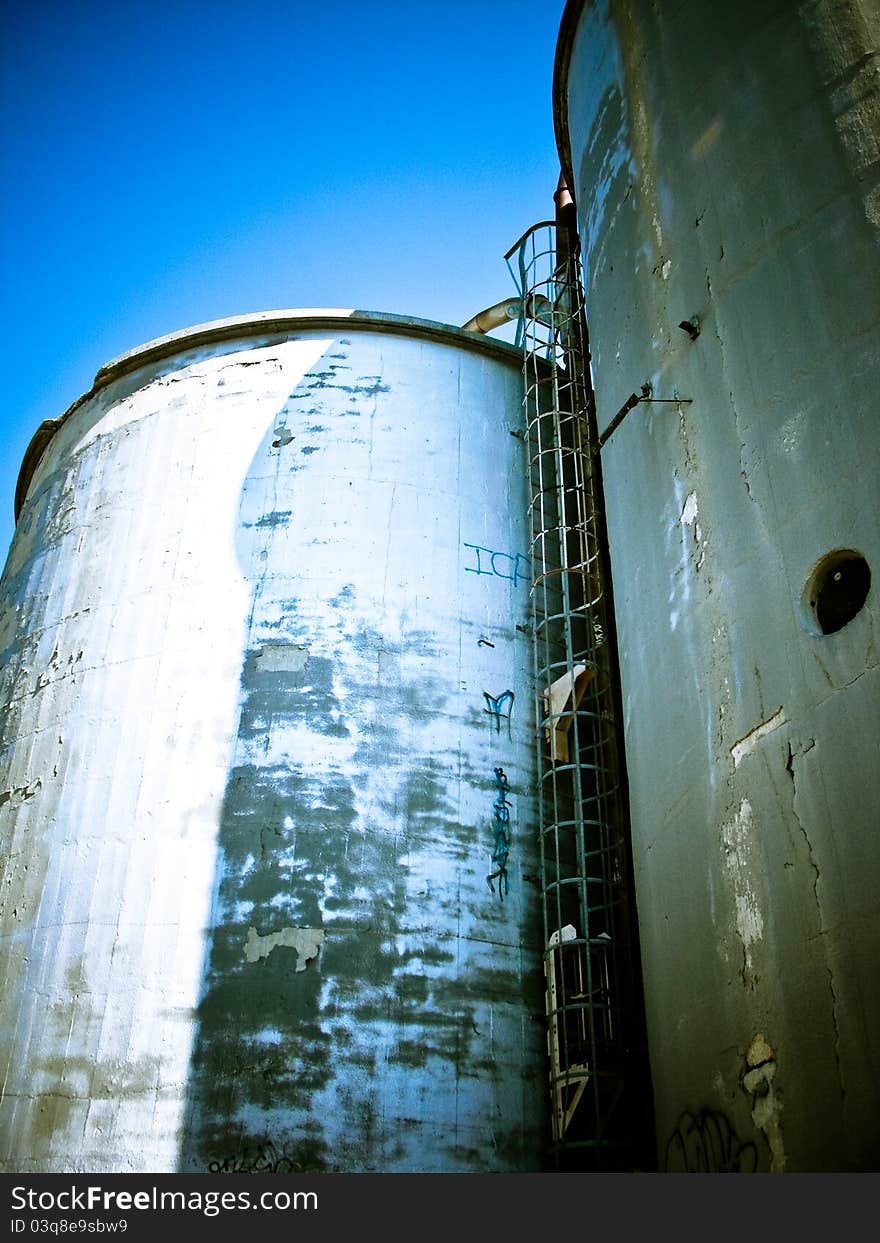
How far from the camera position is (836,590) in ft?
22.2

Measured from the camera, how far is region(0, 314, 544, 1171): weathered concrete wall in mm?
9477

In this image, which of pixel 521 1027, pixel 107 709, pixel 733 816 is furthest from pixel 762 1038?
pixel 107 709

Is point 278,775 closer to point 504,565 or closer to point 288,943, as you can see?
point 288,943

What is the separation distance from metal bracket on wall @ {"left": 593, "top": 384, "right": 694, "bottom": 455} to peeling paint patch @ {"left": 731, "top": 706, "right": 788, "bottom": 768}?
290 centimetres

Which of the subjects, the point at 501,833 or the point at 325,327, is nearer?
the point at 501,833

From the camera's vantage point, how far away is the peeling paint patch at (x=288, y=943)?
32.2 ft

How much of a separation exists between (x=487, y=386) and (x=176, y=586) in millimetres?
4667

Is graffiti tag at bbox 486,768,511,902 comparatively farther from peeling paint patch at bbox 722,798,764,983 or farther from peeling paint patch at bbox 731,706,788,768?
peeling paint patch at bbox 731,706,788,768

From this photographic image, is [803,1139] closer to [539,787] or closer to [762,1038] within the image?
[762,1038]

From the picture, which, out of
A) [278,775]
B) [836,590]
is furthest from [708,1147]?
[278,775]

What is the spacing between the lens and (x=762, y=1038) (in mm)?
6480

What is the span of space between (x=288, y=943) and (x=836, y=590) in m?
5.77

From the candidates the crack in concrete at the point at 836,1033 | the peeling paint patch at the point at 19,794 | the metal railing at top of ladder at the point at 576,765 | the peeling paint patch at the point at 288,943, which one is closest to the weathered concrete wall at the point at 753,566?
the crack in concrete at the point at 836,1033

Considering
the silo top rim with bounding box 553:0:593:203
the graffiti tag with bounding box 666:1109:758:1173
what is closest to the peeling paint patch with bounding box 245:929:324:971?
the graffiti tag with bounding box 666:1109:758:1173
